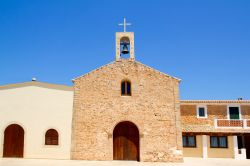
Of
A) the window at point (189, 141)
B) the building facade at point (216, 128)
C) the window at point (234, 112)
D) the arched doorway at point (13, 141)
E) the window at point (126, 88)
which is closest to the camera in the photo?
the arched doorway at point (13, 141)

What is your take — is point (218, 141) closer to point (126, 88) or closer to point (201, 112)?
point (201, 112)

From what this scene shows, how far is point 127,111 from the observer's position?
21.1 metres

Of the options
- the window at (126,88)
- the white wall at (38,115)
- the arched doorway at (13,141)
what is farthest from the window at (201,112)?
the arched doorway at (13,141)

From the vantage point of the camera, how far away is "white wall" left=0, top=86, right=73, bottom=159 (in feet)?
67.9

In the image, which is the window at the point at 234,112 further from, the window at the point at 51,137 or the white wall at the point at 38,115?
the window at the point at 51,137

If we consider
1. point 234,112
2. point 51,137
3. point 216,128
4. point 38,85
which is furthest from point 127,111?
point 234,112

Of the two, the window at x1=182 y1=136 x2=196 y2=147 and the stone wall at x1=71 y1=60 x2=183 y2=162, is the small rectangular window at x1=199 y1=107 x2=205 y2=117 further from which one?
the stone wall at x1=71 y1=60 x2=183 y2=162

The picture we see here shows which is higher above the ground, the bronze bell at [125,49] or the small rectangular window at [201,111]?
the bronze bell at [125,49]

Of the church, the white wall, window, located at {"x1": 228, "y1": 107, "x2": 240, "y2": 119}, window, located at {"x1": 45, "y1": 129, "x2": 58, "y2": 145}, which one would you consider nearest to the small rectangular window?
window, located at {"x1": 228, "y1": 107, "x2": 240, "y2": 119}

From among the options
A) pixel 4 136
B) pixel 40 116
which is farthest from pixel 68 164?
pixel 4 136

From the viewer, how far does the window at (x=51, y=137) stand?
20859mm

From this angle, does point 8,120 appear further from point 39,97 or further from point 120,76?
point 120,76

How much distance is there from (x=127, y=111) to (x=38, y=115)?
624 cm

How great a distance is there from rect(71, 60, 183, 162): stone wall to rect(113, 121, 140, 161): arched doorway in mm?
457
